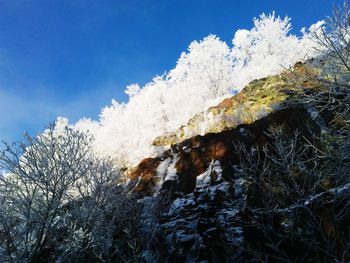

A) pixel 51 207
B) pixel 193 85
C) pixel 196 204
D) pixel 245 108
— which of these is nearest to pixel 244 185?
pixel 196 204

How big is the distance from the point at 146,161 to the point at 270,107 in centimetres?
714

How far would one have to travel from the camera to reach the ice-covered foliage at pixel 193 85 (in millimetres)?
25234

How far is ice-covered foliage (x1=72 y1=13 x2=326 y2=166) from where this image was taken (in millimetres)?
25234

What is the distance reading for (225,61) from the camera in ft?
104

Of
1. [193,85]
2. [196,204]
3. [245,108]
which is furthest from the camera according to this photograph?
[193,85]

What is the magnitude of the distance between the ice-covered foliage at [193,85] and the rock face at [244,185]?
6944 millimetres

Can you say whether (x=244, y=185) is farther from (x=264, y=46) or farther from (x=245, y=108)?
(x=264, y=46)

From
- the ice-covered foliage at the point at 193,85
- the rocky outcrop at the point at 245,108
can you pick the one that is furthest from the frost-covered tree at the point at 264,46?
the rocky outcrop at the point at 245,108

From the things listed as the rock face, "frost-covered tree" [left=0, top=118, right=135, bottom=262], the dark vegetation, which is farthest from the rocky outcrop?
"frost-covered tree" [left=0, top=118, right=135, bottom=262]

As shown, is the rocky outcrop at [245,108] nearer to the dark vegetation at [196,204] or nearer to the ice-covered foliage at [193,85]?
the dark vegetation at [196,204]

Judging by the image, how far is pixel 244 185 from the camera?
13492mm

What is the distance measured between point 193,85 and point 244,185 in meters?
18.3

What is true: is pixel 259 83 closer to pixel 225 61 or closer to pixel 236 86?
pixel 236 86

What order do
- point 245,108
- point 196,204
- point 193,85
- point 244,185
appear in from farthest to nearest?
1. point 193,85
2. point 245,108
3. point 196,204
4. point 244,185
